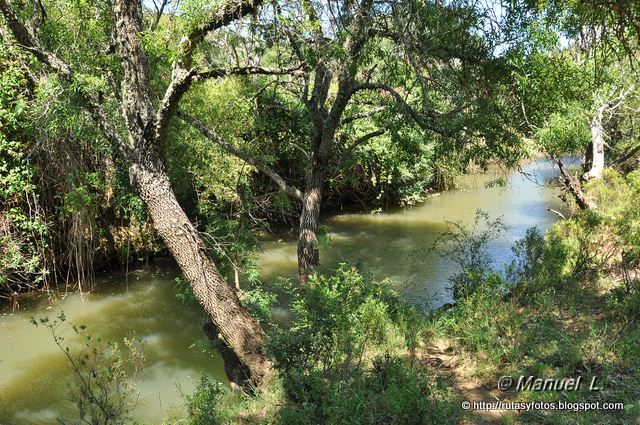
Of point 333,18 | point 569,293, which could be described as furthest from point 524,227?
point 333,18

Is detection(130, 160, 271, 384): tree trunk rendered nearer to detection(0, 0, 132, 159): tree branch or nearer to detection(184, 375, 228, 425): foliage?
detection(0, 0, 132, 159): tree branch

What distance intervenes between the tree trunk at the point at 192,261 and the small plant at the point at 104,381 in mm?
966

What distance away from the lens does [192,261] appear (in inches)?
235

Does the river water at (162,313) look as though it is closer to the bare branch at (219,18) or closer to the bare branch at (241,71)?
the bare branch at (241,71)

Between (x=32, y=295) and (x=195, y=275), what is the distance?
528 centimetres

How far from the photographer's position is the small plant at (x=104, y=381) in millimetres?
3637

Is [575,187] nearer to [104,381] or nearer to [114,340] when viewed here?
[114,340]

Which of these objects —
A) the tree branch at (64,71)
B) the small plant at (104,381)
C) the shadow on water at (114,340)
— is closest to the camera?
the small plant at (104,381)

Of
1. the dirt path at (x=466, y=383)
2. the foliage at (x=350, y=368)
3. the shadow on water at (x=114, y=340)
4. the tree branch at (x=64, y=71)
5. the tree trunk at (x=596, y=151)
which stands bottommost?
the shadow on water at (x=114, y=340)

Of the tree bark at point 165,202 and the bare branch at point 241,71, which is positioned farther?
the bare branch at point 241,71

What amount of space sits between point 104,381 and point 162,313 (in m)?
5.48

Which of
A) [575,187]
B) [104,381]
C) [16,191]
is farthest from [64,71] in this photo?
[575,187]

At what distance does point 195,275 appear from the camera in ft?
19.6

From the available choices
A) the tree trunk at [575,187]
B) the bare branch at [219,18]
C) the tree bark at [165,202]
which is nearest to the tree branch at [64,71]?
the tree bark at [165,202]
